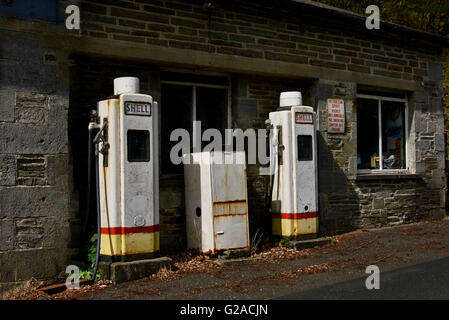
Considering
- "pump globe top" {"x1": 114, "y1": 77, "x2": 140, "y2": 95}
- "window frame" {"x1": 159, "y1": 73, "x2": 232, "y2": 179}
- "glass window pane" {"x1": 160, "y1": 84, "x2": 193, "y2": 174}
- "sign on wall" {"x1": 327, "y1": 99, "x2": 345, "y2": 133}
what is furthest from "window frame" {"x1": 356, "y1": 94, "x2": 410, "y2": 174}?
"pump globe top" {"x1": 114, "y1": 77, "x2": 140, "y2": 95}

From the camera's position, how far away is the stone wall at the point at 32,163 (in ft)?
19.7

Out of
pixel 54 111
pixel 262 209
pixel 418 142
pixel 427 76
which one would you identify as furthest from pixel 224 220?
pixel 427 76

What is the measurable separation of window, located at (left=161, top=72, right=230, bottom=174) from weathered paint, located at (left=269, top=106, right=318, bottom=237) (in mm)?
925

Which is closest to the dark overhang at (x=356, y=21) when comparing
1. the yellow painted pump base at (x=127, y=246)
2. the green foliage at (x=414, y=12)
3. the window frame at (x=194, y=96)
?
the window frame at (x=194, y=96)

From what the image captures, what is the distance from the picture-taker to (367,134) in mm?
10211

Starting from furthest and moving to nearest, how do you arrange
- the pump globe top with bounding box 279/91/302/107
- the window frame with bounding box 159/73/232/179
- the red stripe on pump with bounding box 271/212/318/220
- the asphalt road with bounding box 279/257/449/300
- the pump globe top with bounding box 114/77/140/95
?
the pump globe top with bounding box 279/91/302/107, the red stripe on pump with bounding box 271/212/318/220, the window frame with bounding box 159/73/232/179, the pump globe top with bounding box 114/77/140/95, the asphalt road with bounding box 279/257/449/300

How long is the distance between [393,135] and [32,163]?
24.3ft

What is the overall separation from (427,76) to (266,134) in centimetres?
473

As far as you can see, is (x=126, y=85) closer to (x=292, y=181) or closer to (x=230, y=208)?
(x=230, y=208)

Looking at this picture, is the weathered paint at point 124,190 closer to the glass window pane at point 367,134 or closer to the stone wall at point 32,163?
the stone wall at point 32,163

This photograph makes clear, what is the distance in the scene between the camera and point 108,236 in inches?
248

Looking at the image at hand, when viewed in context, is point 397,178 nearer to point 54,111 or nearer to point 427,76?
point 427,76

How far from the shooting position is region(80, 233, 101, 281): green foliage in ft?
20.7

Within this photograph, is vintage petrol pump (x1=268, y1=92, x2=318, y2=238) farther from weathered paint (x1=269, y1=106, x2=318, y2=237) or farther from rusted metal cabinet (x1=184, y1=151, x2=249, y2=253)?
rusted metal cabinet (x1=184, y1=151, x2=249, y2=253)
